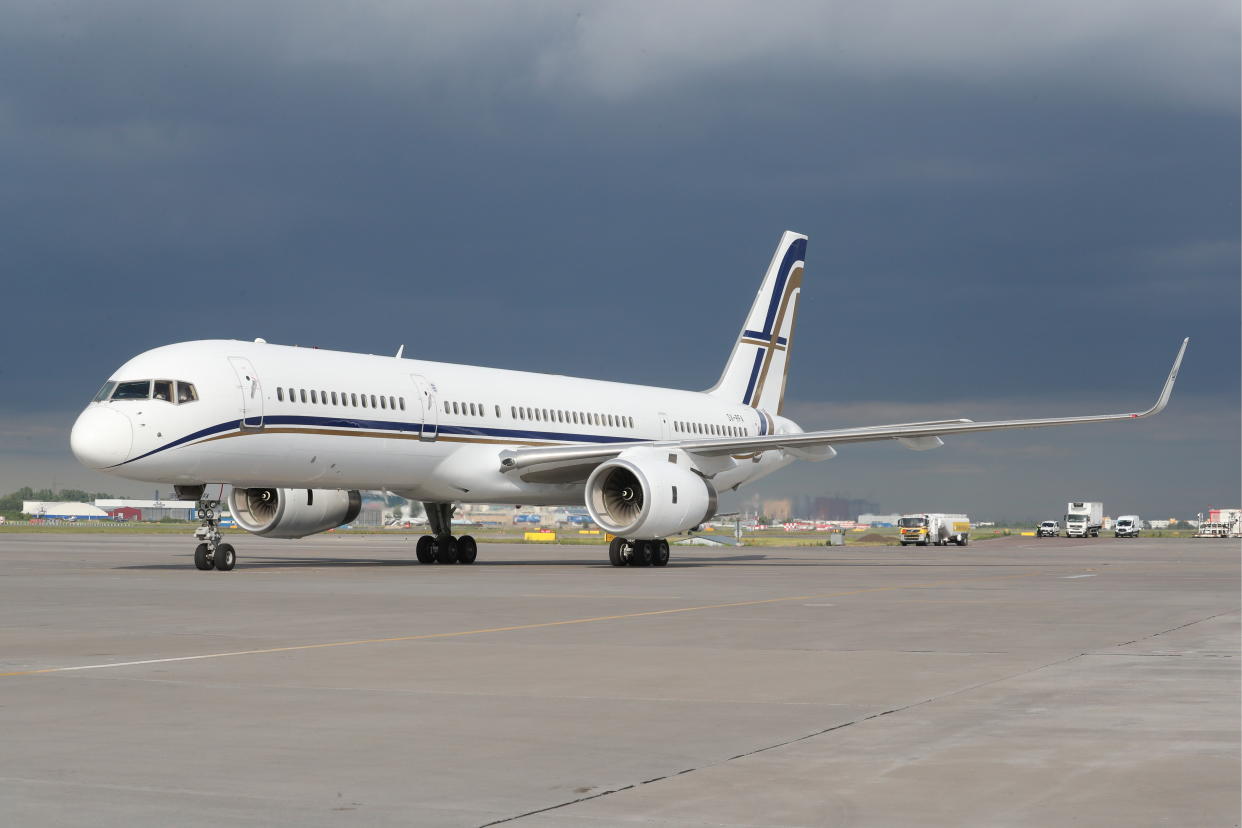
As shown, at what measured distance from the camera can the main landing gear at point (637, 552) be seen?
1277 inches

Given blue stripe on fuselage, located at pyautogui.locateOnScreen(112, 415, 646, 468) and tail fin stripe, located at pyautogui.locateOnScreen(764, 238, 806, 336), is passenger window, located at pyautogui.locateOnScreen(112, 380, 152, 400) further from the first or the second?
tail fin stripe, located at pyautogui.locateOnScreen(764, 238, 806, 336)

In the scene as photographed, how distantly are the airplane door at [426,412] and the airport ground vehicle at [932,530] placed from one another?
47.5m

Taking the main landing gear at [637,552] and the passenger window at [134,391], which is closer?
the passenger window at [134,391]

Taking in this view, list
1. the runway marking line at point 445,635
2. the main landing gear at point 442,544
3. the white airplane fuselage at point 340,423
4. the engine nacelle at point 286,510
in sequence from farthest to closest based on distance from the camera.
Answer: the main landing gear at point 442,544
the engine nacelle at point 286,510
the white airplane fuselage at point 340,423
the runway marking line at point 445,635

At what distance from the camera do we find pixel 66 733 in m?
7.91

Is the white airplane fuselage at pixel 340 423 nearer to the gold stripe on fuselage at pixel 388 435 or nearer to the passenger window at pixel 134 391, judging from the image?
the gold stripe on fuselage at pixel 388 435

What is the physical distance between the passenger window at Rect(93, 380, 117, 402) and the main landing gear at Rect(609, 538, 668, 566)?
11629mm

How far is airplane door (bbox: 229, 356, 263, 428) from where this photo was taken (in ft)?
87.8

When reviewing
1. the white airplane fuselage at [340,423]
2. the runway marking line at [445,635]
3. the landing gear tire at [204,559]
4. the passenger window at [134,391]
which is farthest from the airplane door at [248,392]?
the runway marking line at [445,635]

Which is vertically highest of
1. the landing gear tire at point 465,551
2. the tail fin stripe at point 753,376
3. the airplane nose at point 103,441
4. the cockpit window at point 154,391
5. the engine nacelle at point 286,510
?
the tail fin stripe at point 753,376

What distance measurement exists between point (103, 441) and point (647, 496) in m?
11.1

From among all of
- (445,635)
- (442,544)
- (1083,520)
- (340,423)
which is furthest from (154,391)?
(1083,520)

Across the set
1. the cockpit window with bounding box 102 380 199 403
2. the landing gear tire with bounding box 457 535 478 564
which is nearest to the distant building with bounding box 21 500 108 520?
the landing gear tire with bounding box 457 535 478 564

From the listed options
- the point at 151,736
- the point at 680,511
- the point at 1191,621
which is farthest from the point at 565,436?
the point at 151,736
